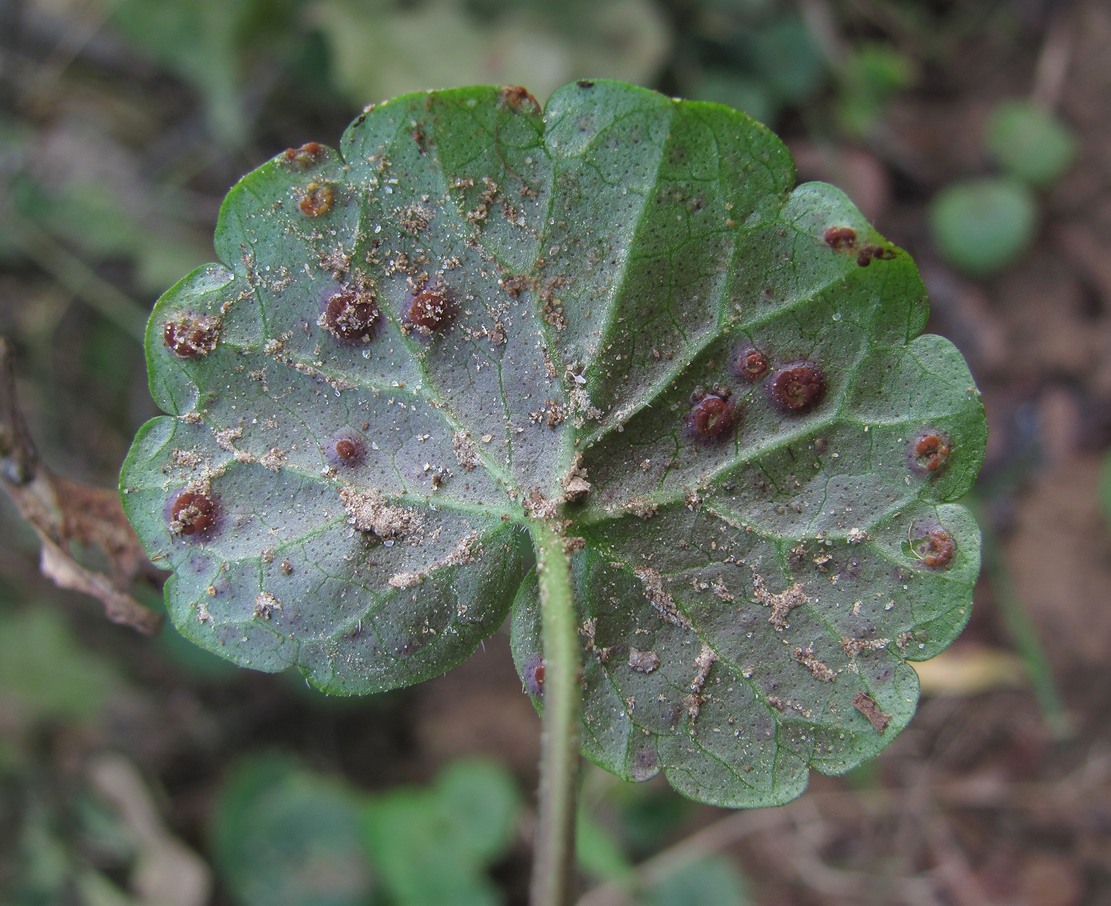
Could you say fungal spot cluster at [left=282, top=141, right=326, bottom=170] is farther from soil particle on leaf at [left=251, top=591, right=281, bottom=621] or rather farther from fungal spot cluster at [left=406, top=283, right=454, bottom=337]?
soil particle on leaf at [left=251, top=591, right=281, bottom=621]

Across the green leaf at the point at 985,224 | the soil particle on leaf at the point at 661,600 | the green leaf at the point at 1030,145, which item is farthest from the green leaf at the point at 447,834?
the green leaf at the point at 1030,145

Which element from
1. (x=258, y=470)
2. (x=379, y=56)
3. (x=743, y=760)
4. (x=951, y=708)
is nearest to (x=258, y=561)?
(x=258, y=470)

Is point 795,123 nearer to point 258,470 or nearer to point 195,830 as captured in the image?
point 258,470

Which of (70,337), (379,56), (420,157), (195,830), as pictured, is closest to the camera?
(420,157)

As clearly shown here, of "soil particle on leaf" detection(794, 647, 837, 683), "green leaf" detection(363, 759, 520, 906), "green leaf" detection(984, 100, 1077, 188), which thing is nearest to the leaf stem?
"soil particle on leaf" detection(794, 647, 837, 683)

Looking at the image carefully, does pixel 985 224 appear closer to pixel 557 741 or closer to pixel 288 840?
pixel 557 741

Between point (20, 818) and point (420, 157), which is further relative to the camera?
point (20, 818)

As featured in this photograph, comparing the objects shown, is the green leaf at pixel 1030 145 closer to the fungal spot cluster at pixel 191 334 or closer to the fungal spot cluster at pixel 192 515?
the fungal spot cluster at pixel 191 334
